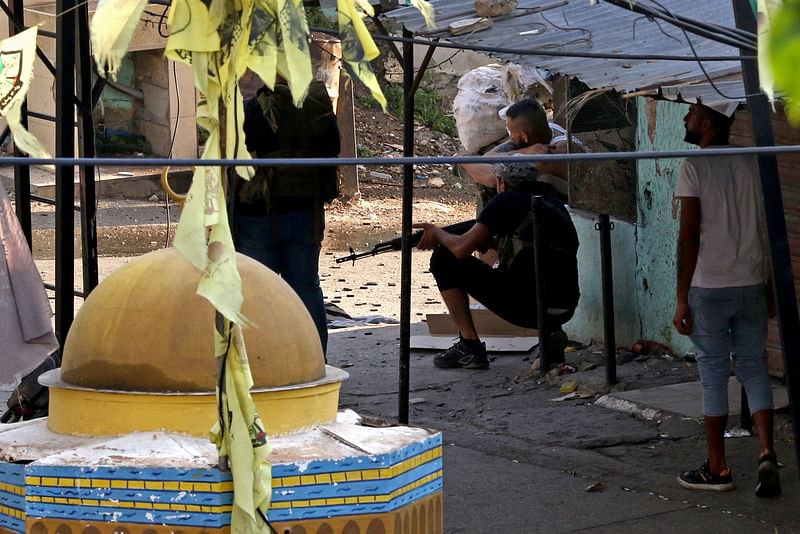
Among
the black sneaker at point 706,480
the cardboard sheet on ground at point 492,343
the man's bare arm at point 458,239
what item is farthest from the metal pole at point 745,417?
the cardboard sheet on ground at point 492,343

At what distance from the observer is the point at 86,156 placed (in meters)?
5.29

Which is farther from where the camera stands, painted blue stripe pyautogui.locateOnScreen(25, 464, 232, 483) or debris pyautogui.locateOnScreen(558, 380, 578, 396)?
debris pyautogui.locateOnScreen(558, 380, 578, 396)

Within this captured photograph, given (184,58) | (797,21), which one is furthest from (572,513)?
(797,21)

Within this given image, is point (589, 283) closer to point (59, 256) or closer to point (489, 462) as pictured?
point (489, 462)

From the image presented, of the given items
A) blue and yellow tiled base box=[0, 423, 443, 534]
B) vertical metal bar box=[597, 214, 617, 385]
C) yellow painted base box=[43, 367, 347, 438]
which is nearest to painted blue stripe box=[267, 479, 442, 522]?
blue and yellow tiled base box=[0, 423, 443, 534]

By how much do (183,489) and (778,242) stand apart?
A: 2.34m

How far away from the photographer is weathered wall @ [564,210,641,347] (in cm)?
797

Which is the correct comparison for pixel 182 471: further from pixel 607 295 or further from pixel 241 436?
pixel 607 295

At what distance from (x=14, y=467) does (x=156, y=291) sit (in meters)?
0.57

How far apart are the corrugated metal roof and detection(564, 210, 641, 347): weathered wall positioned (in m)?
1.85

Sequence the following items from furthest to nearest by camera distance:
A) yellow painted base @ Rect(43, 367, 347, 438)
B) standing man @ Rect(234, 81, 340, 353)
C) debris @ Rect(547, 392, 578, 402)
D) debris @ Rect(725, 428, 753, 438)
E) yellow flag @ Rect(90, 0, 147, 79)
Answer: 1. debris @ Rect(547, 392, 578, 402)
2. standing man @ Rect(234, 81, 340, 353)
3. debris @ Rect(725, 428, 753, 438)
4. yellow painted base @ Rect(43, 367, 347, 438)
5. yellow flag @ Rect(90, 0, 147, 79)

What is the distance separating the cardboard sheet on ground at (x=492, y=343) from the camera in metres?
8.36

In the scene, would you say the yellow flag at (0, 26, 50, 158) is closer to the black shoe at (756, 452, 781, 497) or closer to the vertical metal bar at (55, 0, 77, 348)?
the vertical metal bar at (55, 0, 77, 348)

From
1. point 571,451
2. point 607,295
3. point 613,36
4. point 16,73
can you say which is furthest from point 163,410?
point 607,295
